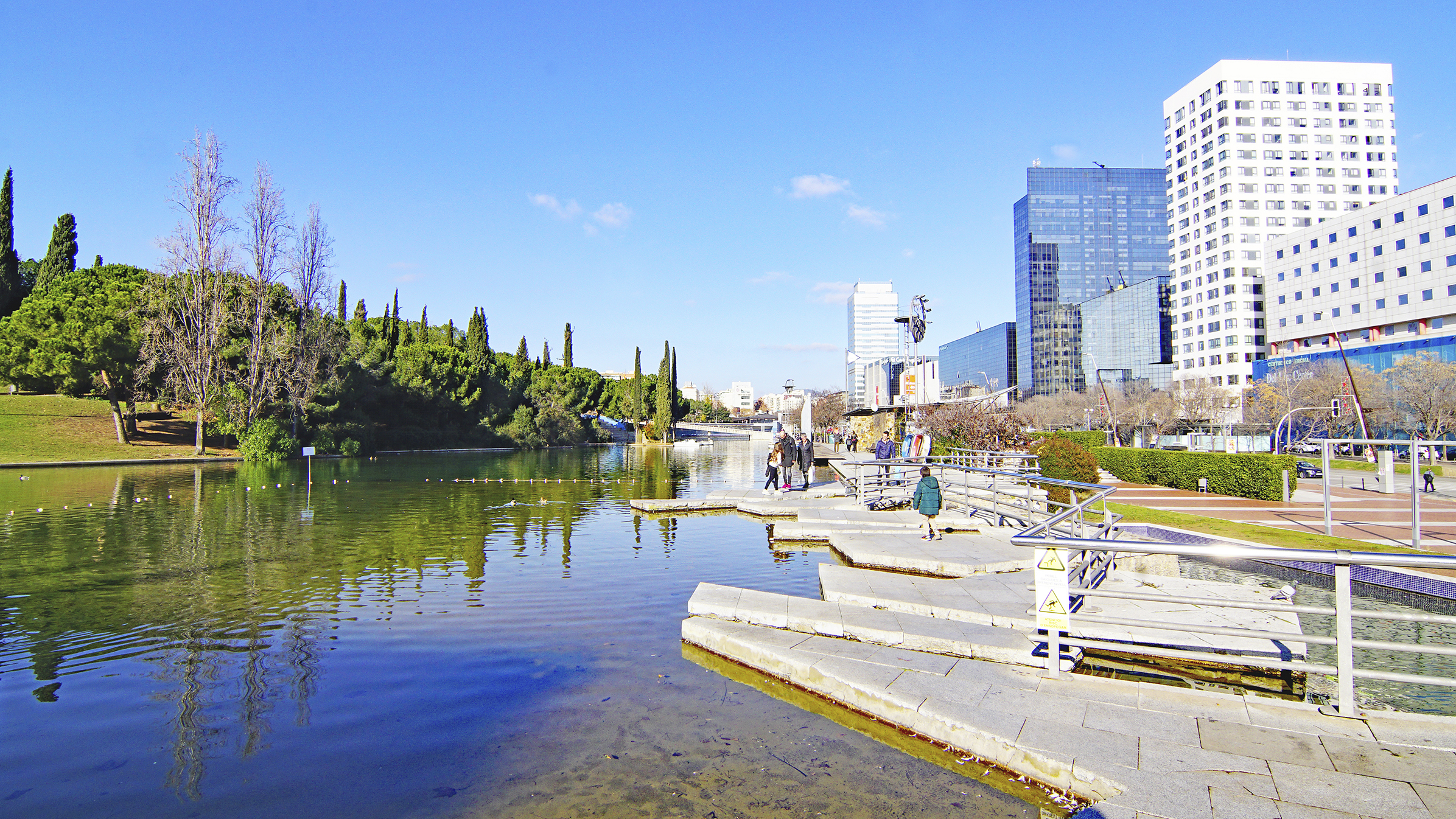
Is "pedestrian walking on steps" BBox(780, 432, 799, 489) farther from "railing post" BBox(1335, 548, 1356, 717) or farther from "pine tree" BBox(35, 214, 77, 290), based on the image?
"pine tree" BBox(35, 214, 77, 290)

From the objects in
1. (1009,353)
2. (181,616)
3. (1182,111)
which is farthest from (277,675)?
(1009,353)

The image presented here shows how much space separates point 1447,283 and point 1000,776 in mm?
80760

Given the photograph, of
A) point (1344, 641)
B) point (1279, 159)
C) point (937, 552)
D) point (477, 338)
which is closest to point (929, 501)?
point (937, 552)

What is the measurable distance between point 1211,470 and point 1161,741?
21619mm

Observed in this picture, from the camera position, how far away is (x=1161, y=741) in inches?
196

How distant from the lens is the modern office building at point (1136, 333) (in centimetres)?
11606

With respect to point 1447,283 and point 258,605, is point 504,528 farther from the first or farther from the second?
point 1447,283

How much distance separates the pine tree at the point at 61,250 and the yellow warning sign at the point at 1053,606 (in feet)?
245

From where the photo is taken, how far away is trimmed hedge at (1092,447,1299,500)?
811 inches

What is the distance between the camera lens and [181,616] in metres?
9.06

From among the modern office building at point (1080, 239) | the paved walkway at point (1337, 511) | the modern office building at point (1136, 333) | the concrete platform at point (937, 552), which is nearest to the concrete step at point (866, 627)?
the concrete platform at point (937, 552)

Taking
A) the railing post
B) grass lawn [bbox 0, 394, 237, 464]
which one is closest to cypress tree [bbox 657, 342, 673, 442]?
grass lawn [bbox 0, 394, 237, 464]

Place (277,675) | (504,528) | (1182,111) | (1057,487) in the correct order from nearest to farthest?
(277,675) → (504,528) → (1057,487) → (1182,111)

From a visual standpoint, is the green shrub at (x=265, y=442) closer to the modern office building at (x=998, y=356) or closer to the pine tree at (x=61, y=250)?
the pine tree at (x=61, y=250)
